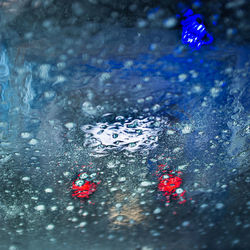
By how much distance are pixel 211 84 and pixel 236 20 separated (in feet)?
0.86

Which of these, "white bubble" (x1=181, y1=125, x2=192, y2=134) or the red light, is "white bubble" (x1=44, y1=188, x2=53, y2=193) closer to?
the red light

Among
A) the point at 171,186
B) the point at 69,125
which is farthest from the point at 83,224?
the point at 69,125

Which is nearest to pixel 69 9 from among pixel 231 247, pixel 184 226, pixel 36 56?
pixel 36 56

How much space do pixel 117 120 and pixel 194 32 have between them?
1.62 feet

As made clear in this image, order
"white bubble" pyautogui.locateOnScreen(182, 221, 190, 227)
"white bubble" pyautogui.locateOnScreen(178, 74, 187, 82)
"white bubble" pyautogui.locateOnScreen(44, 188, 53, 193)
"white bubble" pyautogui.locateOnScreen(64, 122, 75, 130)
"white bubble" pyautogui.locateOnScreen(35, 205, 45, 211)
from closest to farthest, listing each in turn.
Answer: "white bubble" pyautogui.locateOnScreen(178, 74, 187, 82)
"white bubble" pyautogui.locateOnScreen(64, 122, 75, 130)
"white bubble" pyautogui.locateOnScreen(44, 188, 53, 193)
"white bubble" pyautogui.locateOnScreen(35, 205, 45, 211)
"white bubble" pyautogui.locateOnScreen(182, 221, 190, 227)

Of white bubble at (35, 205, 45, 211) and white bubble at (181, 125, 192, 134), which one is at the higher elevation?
white bubble at (181, 125, 192, 134)

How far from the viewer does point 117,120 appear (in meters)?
1.01

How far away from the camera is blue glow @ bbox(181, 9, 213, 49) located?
2.30 feet

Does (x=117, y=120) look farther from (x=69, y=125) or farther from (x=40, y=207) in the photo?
(x=40, y=207)

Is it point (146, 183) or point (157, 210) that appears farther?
point (157, 210)

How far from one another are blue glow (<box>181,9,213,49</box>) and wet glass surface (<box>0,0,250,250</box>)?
0.9 inches

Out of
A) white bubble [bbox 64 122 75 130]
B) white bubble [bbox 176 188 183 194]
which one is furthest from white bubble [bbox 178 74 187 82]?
white bubble [bbox 176 188 183 194]

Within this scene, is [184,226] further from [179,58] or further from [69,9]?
[69,9]

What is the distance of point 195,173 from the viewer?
1403 millimetres
